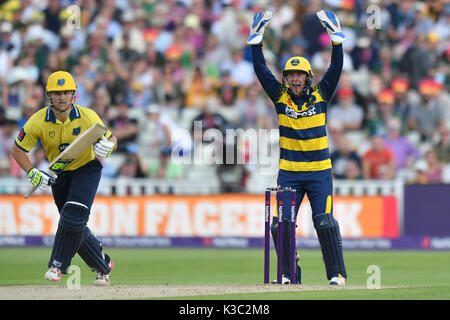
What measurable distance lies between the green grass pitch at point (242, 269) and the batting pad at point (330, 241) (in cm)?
39

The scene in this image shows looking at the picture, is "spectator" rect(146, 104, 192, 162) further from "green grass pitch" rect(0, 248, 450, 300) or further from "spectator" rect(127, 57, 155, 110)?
"green grass pitch" rect(0, 248, 450, 300)

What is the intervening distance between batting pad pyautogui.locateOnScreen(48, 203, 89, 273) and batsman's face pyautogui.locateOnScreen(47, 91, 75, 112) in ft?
3.50

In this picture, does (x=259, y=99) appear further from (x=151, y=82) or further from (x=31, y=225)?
(x=31, y=225)

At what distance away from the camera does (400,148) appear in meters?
20.7

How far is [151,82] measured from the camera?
2222 centimetres

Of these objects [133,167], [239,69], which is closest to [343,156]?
[239,69]

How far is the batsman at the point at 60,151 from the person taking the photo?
37.6ft

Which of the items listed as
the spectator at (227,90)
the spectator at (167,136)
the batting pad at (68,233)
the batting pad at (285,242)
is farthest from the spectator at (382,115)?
the batting pad at (68,233)

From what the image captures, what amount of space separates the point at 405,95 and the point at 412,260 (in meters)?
5.52

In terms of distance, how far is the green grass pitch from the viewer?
10797mm

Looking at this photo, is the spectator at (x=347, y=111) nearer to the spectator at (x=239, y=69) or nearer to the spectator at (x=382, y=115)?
the spectator at (x=382, y=115)

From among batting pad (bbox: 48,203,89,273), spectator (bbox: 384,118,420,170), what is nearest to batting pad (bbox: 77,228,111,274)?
batting pad (bbox: 48,203,89,273)

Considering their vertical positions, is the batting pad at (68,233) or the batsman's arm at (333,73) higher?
the batsman's arm at (333,73)
